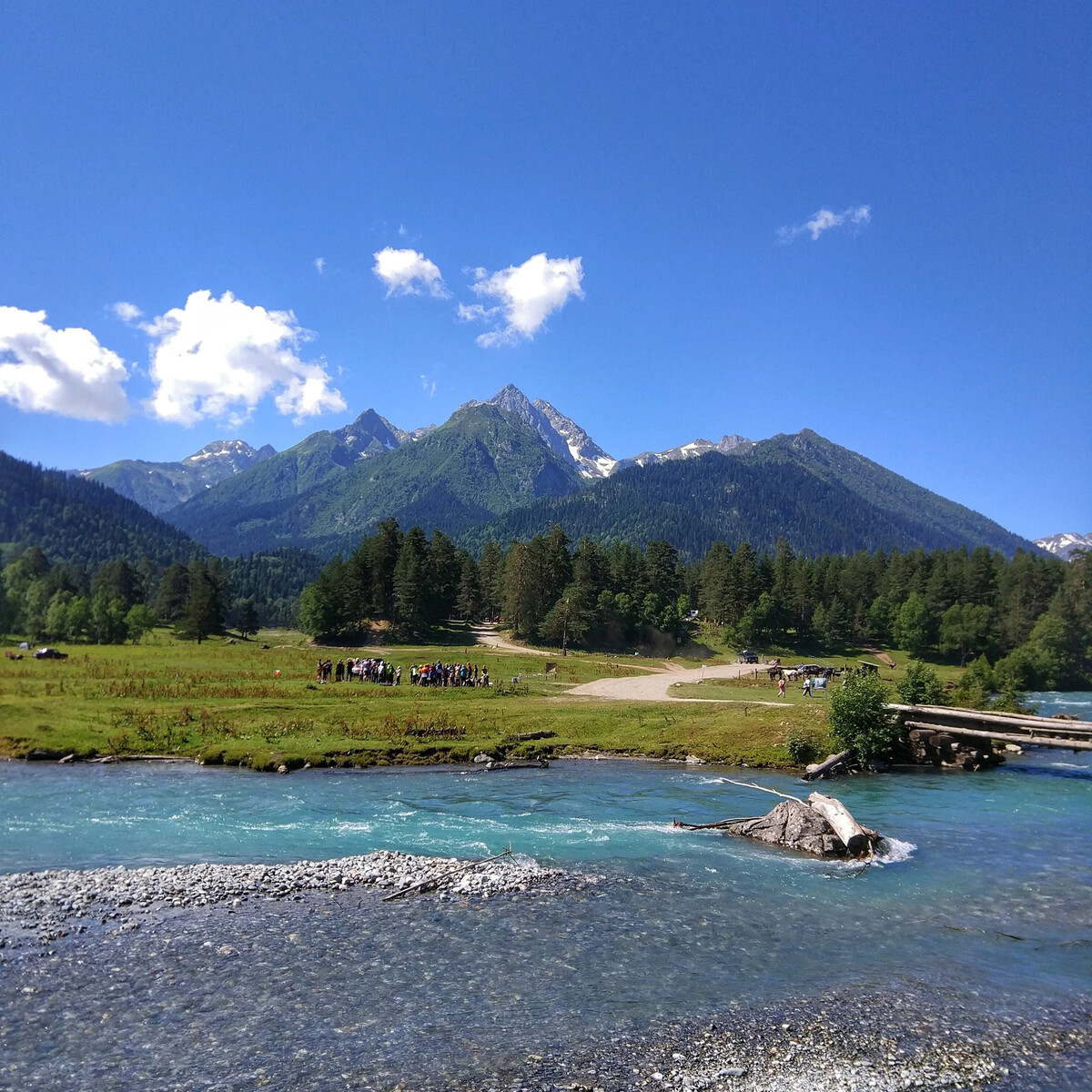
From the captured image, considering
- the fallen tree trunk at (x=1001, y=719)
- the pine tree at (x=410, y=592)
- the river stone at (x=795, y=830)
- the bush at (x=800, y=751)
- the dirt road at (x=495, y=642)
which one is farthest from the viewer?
the pine tree at (x=410, y=592)

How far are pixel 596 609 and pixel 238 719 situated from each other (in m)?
78.1

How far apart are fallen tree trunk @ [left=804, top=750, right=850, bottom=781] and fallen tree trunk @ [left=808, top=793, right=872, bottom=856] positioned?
33.5 feet

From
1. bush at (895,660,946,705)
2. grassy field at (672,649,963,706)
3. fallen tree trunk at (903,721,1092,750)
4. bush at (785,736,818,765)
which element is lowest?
bush at (785,736,818,765)

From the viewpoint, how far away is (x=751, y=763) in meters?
39.1

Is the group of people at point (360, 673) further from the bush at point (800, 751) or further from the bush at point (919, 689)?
the bush at point (919, 689)

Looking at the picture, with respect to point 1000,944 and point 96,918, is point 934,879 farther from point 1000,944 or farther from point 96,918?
point 96,918

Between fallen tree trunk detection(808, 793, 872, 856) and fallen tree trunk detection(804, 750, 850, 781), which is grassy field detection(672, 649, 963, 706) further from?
fallen tree trunk detection(808, 793, 872, 856)

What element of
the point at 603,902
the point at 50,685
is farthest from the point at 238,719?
the point at 603,902

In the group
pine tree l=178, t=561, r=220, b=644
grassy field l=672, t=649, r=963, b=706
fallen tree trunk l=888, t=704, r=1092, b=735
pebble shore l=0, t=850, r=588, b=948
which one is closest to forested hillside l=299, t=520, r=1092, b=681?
pine tree l=178, t=561, r=220, b=644

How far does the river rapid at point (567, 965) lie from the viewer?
469 inches

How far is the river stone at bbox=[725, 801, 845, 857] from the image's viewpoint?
936 inches

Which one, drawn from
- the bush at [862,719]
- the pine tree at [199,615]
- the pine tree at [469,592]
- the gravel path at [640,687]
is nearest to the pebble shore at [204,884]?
the bush at [862,719]

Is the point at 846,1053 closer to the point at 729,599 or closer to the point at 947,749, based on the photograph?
the point at 947,749

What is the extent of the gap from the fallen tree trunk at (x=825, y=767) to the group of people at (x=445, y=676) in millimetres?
34846
